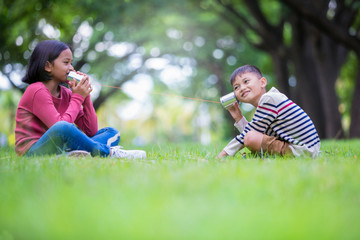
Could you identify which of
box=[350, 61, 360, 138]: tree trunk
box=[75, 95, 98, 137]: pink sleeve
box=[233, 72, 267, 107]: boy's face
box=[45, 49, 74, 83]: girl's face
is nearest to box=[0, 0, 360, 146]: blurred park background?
box=[350, 61, 360, 138]: tree trunk

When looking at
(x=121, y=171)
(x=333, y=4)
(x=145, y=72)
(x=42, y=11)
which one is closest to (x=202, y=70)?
(x=145, y=72)

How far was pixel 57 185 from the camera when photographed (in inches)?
78.4

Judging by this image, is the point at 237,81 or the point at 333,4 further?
the point at 333,4

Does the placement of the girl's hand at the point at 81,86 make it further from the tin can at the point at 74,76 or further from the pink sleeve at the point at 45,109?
the pink sleeve at the point at 45,109

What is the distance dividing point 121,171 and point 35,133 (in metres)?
1.69

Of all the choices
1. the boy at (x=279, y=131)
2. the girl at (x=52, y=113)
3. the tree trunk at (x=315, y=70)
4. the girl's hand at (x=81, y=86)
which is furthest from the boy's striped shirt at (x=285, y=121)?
the tree trunk at (x=315, y=70)

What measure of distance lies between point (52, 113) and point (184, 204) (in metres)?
2.37

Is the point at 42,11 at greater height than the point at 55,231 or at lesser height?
greater

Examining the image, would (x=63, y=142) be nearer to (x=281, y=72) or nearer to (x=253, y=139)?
(x=253, y=139)

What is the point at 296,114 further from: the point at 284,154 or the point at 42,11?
the point at 42,11

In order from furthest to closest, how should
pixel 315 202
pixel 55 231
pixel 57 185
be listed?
pixel 57 185 → pixel 315 202 → pixel 55 231

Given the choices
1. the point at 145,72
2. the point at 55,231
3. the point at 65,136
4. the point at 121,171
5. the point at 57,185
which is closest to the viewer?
the point at 55,231

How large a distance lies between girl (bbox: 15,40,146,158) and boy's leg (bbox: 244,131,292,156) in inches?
43.4

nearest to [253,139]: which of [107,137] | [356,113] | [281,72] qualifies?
[107,137]
